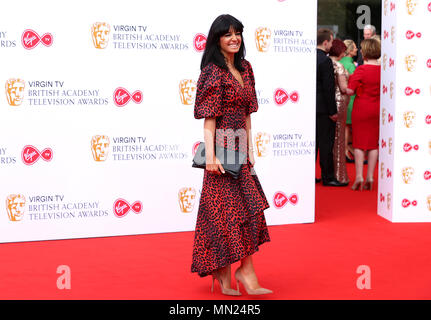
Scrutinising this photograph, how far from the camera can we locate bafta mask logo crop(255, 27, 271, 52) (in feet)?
18.3

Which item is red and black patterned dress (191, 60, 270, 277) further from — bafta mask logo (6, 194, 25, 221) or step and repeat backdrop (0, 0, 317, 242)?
bafta mask logo (6, 194, 25, 221)

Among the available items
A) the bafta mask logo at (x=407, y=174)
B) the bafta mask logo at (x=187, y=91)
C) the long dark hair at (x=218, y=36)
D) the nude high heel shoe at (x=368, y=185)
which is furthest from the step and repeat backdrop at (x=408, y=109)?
the long dark hair at (x=218, y=36)

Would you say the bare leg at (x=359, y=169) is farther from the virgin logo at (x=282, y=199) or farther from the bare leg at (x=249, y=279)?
the bare leg at (x=249, y=279)

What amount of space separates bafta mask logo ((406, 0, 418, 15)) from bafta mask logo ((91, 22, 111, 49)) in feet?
8.47

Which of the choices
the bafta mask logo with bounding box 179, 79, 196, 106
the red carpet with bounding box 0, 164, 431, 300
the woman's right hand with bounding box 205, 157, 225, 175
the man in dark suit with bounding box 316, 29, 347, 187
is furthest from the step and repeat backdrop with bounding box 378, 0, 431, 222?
the woman's right hand with bounding box 205, 157, 225, 175

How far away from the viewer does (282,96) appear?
573cm

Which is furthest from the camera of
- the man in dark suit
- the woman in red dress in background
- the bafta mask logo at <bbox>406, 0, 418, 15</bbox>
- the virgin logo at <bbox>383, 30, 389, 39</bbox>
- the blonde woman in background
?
the blonde woman in background

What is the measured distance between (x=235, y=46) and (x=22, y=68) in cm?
217

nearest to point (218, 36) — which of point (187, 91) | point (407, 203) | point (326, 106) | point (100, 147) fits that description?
point (187, 91)

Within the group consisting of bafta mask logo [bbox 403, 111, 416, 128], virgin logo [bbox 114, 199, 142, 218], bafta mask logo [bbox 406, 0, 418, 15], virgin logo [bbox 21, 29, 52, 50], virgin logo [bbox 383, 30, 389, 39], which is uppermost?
bafta mask logo [bbox 406, 0, 418, 15]

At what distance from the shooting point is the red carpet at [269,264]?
3844 millimetres

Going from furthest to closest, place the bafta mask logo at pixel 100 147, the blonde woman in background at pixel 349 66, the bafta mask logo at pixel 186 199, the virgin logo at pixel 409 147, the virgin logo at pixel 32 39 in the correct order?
the blonde woman in background at pixel 349 66 < the virgin logo at pixel 409 147 < the bafta mask logo at pixel 186 199 < the bafta mask logo at pixel 100 147 < the virgin logo at pixel 32 39

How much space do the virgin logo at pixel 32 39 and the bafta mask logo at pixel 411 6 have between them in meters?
3.04

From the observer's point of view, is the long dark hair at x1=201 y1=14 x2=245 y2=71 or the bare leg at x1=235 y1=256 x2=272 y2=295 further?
the bare leg at x1=235 y1=256 x2=272 y2=295
